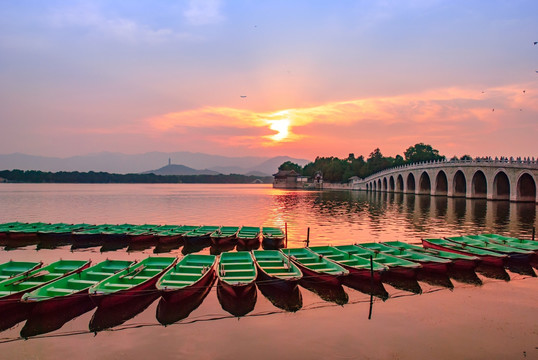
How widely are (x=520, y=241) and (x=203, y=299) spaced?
22.4 meters

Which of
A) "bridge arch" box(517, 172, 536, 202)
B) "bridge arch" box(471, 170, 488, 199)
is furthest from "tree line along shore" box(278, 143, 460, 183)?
"bridge arch" box(517, 172, 536, 202)

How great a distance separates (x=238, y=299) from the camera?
14.7m

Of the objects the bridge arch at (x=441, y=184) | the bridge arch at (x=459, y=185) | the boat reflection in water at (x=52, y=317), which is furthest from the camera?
the bridge arch at (x=441, y=184)

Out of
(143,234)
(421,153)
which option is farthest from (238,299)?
(421,153)

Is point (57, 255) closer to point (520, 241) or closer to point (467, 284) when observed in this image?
point (467, 284)

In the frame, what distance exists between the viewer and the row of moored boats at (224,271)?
13430 millimetres

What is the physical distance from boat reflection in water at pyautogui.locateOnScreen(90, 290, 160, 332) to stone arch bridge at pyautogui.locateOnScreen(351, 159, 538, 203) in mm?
57188

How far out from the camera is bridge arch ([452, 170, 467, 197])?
74.9m

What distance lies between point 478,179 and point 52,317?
2969 inches

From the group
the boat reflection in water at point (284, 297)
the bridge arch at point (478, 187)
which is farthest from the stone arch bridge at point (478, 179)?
the boat reflection in water at point (284, 297)

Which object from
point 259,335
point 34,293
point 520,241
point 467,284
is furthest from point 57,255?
point 520,241

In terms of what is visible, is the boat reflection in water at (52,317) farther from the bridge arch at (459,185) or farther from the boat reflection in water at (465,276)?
the bridge arch at (459,185)

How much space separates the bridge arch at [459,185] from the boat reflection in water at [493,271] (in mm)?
60255

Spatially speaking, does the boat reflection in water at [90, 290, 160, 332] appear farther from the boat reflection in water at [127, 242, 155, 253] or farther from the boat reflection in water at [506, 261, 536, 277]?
the boat reflection in water at [506, 261, 536, 277]
